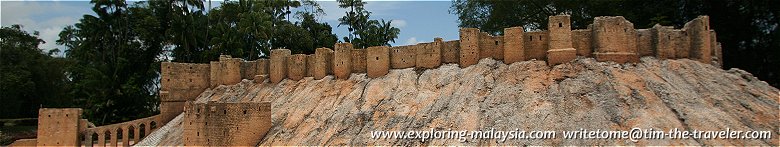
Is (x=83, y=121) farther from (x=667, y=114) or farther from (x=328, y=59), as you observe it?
(x=667, y=114)

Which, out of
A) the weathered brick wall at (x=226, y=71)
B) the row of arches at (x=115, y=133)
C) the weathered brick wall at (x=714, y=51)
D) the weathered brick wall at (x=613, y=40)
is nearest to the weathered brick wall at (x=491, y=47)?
the weathered brick wall at (x=613, y=40)

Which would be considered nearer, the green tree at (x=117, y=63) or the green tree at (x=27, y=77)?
the green tree at (x=117, y=63)

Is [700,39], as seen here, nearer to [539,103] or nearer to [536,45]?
[536,45]

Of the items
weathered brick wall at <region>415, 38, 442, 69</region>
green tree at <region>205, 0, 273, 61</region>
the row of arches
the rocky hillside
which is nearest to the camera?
the rocky hillside

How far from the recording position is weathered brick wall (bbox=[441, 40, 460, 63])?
28953mm

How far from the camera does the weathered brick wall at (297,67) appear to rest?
33.7 m

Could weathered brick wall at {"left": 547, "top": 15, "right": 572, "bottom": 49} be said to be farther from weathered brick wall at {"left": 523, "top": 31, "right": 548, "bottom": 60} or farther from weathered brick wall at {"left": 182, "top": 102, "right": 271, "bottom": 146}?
weathered brick wall at {"left": 182, "top": 102, "right": 271, "bottom": 146}

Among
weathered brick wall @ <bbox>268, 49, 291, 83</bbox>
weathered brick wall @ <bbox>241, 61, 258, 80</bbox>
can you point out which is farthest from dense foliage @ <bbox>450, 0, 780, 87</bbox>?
weathered brick wall @ <bbox>241, 61, 258, 80</bbox>

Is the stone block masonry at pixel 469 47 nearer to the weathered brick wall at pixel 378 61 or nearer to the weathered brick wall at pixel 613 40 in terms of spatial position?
the weathered brick wall at pixel 378 61

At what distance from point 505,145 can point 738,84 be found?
917 cm

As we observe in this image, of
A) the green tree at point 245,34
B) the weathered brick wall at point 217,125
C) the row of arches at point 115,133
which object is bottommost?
the row of arches at point 115,133

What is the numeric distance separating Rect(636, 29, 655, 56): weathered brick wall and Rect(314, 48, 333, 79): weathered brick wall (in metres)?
13.5

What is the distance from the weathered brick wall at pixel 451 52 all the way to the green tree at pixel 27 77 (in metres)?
32.6

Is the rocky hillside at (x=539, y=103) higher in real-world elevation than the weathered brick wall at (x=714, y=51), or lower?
lower
